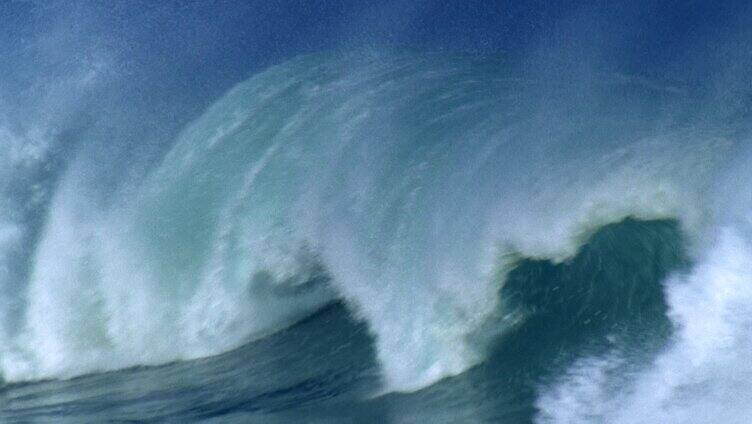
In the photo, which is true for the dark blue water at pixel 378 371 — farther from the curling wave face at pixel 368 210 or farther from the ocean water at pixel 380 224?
the curling wave face at pixel 368 210

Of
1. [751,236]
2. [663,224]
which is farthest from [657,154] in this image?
[751,236]

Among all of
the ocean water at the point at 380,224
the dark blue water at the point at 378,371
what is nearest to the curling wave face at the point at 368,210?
the ocean water at the point at 380,224

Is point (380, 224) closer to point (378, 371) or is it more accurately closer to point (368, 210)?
point (368, 210)

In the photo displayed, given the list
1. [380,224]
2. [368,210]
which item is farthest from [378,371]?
[368,210]

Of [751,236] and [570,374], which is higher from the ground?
[751,236]

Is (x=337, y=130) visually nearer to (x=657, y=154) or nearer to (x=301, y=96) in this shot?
(x=301, y=96)

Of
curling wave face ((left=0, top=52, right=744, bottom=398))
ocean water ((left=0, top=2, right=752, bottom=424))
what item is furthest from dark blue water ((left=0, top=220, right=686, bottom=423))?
curling wave face ((left=0, top=52, right=744, bottom=398))

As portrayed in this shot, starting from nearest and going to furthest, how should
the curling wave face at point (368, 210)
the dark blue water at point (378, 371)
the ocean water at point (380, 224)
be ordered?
the dark blue water at point (378, 371)
the ocean water at point (380, 224)
the curling wave face at point (368, 210)
